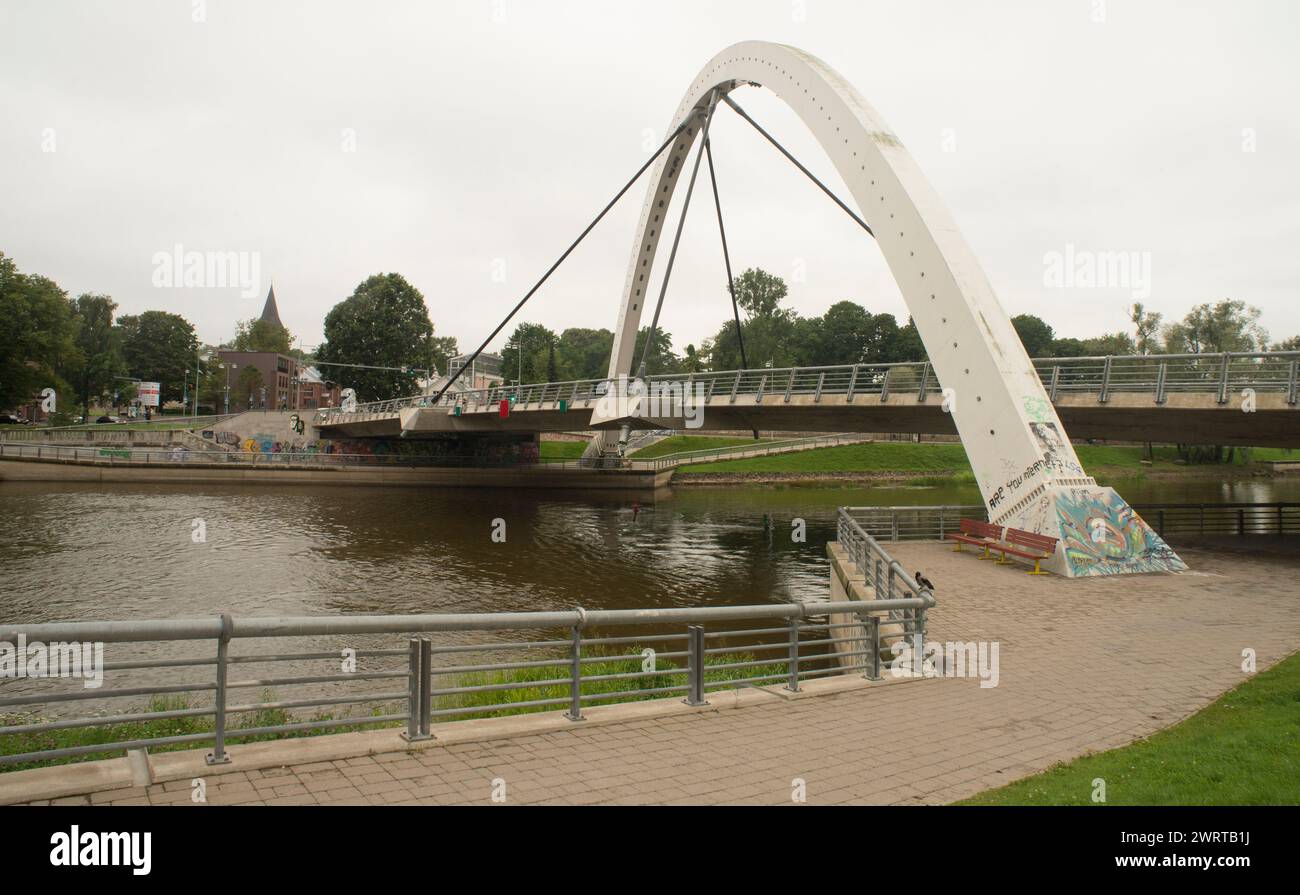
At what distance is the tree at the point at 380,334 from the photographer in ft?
227

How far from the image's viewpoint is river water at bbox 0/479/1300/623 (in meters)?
20.2

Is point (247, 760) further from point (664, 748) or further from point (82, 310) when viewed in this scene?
point (82, 310)

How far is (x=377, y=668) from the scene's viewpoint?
13961mm

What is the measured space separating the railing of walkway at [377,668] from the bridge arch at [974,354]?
5.40 meters

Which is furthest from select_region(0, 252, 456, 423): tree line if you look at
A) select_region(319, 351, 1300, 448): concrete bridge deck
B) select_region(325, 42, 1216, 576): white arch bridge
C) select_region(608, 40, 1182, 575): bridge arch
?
select_region(608, 40, 1182, 575): bridge arch

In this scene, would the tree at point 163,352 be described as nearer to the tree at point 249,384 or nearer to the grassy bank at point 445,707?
the tree at point 249,384

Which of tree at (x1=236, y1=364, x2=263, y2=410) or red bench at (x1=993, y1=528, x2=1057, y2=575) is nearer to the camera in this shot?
red bench at (x1=993, y1=528, x2=1057, y2=575)

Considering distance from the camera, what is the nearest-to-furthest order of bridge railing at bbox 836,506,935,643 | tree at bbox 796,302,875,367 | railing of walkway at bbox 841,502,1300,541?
bridge railing at bbox 836,506,935,643
railing of walkway at bbox 841,502,1300,541
tree at bbox 796,302,875,367

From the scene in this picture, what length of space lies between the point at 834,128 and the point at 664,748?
21731 mm

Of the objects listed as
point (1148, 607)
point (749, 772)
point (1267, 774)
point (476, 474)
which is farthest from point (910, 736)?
point (476, 474)

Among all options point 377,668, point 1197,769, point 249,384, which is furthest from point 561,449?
point 1197,769

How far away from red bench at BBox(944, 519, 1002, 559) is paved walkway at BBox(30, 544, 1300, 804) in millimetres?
5769

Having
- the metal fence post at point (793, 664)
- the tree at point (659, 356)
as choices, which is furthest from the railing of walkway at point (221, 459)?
the tree at point (659, 356)

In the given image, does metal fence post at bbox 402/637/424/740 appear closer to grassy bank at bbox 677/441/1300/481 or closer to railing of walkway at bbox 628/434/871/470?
railing of walkway at bbox 628/434/871/470
